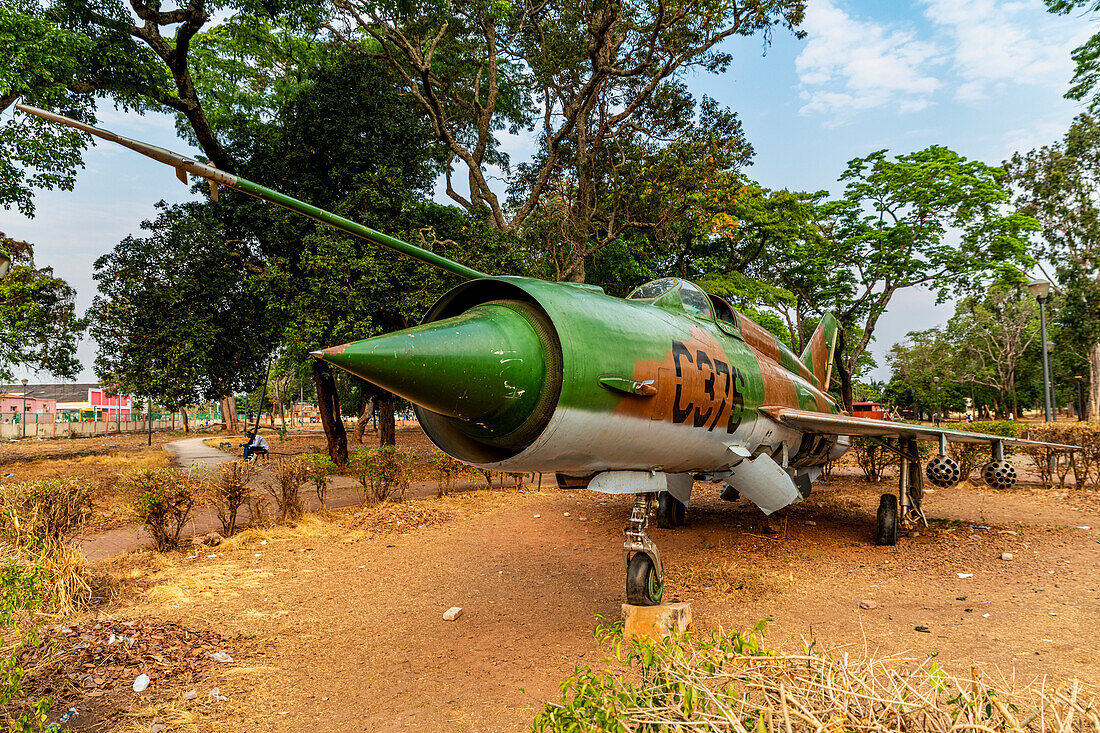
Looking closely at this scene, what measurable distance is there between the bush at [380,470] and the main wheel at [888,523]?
8746 mm

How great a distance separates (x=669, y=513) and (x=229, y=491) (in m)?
7.42

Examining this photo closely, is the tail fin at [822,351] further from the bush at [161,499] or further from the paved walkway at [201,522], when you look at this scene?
the bush at [161,499]

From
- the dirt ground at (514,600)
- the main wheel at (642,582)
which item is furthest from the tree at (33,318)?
the main wheel at (642,582)

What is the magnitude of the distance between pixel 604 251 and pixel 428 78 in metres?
8.96

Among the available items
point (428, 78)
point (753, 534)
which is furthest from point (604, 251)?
point (753, 534)

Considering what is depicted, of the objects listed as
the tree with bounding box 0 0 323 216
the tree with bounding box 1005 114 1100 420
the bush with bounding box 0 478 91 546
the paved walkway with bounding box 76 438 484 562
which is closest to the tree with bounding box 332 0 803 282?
the tree with bounding box 0 0 323 216

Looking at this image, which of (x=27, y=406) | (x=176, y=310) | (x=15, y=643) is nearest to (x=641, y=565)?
(x=15, y=643)

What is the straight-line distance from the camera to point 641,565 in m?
Result: 4.65

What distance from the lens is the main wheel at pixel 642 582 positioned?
15.1 ft

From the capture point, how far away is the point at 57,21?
1138 centimetres

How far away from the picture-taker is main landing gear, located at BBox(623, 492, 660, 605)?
15.1 feet

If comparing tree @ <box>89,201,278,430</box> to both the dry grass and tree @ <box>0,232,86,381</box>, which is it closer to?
tree @ <box>0,232,86,381</box>

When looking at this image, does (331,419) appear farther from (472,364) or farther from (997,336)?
(997,336)

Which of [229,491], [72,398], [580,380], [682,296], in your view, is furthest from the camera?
[72,398]
